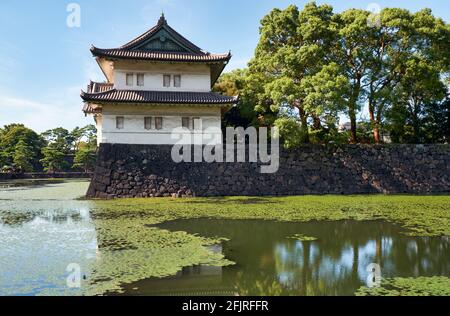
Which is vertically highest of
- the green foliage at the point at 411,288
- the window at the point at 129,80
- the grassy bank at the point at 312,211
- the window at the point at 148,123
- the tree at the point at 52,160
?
the window at the point at 129,80

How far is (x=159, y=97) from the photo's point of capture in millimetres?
17266

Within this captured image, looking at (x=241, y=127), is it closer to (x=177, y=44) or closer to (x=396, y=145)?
(x=177, y=44)

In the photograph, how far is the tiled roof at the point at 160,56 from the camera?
1723 centimetres

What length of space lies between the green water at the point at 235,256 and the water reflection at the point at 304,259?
1 centimetres

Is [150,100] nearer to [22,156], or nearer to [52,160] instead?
[22,156]

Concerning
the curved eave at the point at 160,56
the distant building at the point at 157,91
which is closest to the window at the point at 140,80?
the distant building at the point at 157,91

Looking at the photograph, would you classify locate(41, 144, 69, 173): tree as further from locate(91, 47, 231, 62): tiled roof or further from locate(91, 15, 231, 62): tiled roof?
locate(91, 47, 231, 62): tiled roof

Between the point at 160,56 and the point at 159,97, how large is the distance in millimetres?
2144

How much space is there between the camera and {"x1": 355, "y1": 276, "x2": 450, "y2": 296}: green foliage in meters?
4.48

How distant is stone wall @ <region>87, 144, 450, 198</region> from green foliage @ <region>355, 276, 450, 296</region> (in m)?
12.6

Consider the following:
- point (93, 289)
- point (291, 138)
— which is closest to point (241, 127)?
point (291, 138)

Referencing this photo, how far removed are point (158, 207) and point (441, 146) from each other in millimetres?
15377

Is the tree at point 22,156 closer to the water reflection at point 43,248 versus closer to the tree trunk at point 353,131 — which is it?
the water reflection at point 43,248

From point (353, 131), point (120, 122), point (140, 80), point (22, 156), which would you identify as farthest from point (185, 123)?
point (22, 156)
